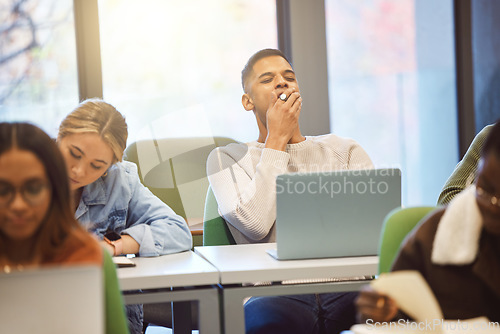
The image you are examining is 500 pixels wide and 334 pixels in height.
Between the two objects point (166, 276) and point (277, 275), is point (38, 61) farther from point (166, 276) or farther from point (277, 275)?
point (277, 275)

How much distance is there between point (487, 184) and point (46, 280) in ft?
2.27

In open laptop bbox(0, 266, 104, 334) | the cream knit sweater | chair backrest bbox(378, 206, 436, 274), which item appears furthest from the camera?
the cream knit sweater

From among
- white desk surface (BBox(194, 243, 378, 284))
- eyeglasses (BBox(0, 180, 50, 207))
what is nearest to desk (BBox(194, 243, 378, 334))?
white desk surface (BBox(194, 243, 378, 284))

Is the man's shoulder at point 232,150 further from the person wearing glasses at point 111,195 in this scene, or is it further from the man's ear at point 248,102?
the person wearing glasses at point 111,195

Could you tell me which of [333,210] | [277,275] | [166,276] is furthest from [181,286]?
[333,210]

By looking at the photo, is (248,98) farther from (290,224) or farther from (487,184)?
(487,184)

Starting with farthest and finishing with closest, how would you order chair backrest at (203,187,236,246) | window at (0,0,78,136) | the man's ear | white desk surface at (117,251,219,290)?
1. window at (0,0,78,136)
2. the man's ear
3. chair backrest at (203,187,236,246)
4. white desk surface at (117,251,219,290)

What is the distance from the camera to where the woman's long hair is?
41.1 inches

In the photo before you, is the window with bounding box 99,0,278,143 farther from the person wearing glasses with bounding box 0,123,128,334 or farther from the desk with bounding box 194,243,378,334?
the person wearing glasses with bounding box 0,123,128,334

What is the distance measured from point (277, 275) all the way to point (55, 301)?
73cm

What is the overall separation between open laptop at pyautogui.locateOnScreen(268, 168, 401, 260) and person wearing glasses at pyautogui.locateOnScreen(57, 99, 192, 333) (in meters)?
0.42

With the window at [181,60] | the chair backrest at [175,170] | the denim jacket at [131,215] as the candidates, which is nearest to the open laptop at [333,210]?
the denim jacket at [131,215]

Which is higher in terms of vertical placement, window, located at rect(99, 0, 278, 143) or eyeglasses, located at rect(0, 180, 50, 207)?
window, located at rect(99, 0, 278, 143)

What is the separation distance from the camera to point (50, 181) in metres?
1.04
